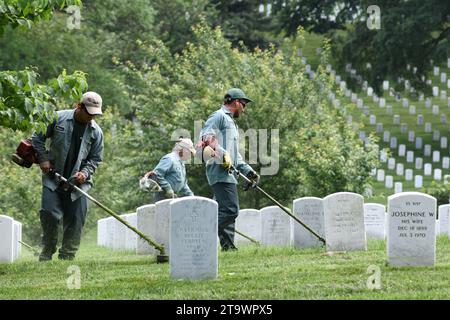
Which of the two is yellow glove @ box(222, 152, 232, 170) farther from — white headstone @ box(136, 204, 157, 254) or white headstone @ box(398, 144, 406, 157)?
white headstone @ box(398, 144, 406, 157)

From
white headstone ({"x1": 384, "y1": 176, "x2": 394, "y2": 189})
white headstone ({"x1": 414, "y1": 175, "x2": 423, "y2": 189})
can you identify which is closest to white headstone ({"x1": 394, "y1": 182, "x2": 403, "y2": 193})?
white headstone ({"x1": 384, "y1": 176, "x2": 394, "y2": 189})

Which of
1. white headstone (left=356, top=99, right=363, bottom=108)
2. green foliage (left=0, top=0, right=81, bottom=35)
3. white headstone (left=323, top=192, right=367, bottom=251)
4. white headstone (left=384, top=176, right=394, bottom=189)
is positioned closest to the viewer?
green foliage (left=0, top=0, right=81, bottom=35)

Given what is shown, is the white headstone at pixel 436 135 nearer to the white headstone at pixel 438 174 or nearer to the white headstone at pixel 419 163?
the white headstone at pixel 419 163

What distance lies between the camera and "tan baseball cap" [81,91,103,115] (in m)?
15.3

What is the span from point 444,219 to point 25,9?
973 centimetres

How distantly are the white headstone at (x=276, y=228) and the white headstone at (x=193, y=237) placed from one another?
19.2 feet

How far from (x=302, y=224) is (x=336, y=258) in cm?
161

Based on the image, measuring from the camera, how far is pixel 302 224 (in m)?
16.5

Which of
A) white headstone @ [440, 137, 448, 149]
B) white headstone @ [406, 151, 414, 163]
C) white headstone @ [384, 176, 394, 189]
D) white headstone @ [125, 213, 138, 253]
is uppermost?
white headstone @ [440, 137, 448, 149]

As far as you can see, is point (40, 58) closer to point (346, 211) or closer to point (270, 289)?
point (346, 211)

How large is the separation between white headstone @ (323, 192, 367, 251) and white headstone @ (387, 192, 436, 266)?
2.17 m

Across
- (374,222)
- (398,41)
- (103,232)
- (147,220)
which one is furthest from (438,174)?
(147,220)

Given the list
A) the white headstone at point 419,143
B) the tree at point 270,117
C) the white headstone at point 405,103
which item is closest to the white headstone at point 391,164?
the white headstone at point 419,143
